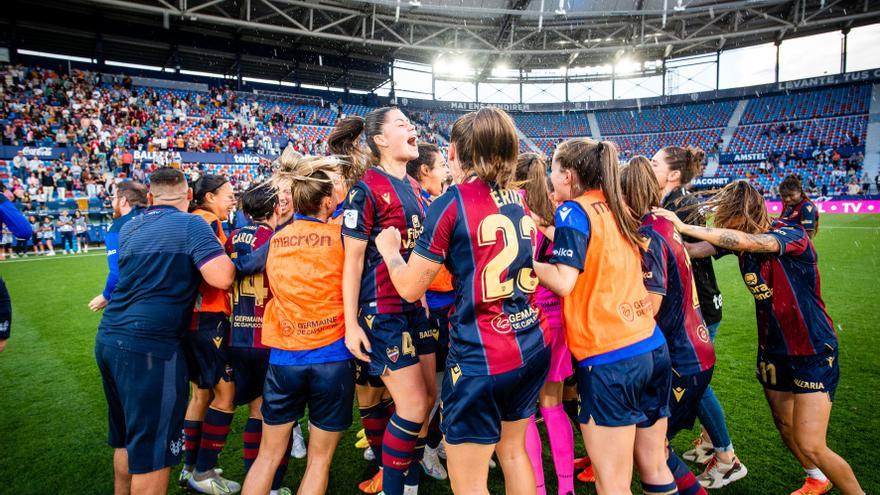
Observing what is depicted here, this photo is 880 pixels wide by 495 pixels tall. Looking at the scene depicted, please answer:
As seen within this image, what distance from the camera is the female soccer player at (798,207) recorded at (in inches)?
160

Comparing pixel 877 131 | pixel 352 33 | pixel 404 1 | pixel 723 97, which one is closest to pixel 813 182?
pixel 877 131

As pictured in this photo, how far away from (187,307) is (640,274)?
2.61 m

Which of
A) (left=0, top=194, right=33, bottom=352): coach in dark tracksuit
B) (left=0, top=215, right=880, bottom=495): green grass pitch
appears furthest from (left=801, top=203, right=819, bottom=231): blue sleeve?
(left=0, top=194, right=33, bottom=352): coach in dark tracksuit

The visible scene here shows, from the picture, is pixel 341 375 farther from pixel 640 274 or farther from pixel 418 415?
pixel 640 274

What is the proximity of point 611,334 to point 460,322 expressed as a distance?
741mm

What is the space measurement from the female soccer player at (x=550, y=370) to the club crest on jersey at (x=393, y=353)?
0.94 metres

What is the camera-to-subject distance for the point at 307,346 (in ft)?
8.37

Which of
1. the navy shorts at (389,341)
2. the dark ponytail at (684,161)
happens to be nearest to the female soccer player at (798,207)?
the dark ponytail at (684,161)

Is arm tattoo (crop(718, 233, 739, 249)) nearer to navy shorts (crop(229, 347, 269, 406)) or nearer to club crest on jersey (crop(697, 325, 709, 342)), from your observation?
club crest on jersey (crop(697, 325, 709, 342))

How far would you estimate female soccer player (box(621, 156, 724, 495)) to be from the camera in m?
2.58

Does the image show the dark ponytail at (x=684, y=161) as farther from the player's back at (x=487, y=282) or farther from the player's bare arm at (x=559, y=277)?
the player's back at (x=487, y=282)

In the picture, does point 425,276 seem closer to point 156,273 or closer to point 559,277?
point 559,277

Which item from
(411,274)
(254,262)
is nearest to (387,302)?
(411,274)

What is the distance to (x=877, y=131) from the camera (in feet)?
111
